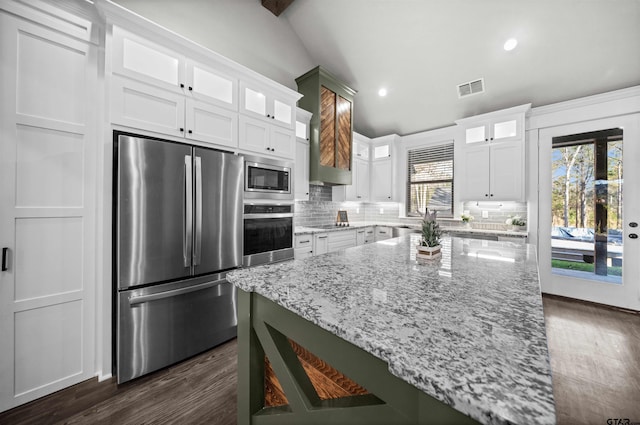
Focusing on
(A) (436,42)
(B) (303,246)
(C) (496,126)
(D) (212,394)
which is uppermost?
(A) (436,42)

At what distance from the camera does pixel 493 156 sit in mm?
3846

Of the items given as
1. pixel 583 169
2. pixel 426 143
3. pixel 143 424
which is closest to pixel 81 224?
pixel 143 424

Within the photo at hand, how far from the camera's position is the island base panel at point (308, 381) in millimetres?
563

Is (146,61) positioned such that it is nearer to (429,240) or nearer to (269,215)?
(269,215)

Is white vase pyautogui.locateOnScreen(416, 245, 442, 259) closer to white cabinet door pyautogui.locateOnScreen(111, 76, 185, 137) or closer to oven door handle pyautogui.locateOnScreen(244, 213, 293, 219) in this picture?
oven door handle pyautogui.locateOnScreen(244, 213, 293, 219)

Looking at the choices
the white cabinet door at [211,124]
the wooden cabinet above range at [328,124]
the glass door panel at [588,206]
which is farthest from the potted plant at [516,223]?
the white cabinet door at [211,124]

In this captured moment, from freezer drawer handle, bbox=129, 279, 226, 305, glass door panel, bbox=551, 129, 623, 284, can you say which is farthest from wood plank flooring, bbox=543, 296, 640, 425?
freezer drawer handle, bbox=129, 279, 226, 305

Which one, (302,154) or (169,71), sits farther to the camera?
(302,154)

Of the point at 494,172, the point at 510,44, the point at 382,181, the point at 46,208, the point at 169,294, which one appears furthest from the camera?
the point at 382,181

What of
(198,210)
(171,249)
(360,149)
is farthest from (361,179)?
(171,249)

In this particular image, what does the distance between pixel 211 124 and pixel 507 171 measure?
4138 mm

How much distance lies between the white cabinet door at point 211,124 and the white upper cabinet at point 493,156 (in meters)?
3.71

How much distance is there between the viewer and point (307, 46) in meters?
3.75

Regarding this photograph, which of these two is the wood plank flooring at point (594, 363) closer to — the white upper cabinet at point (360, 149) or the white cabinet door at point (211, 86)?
the white cabinet door at point (211, 86)
